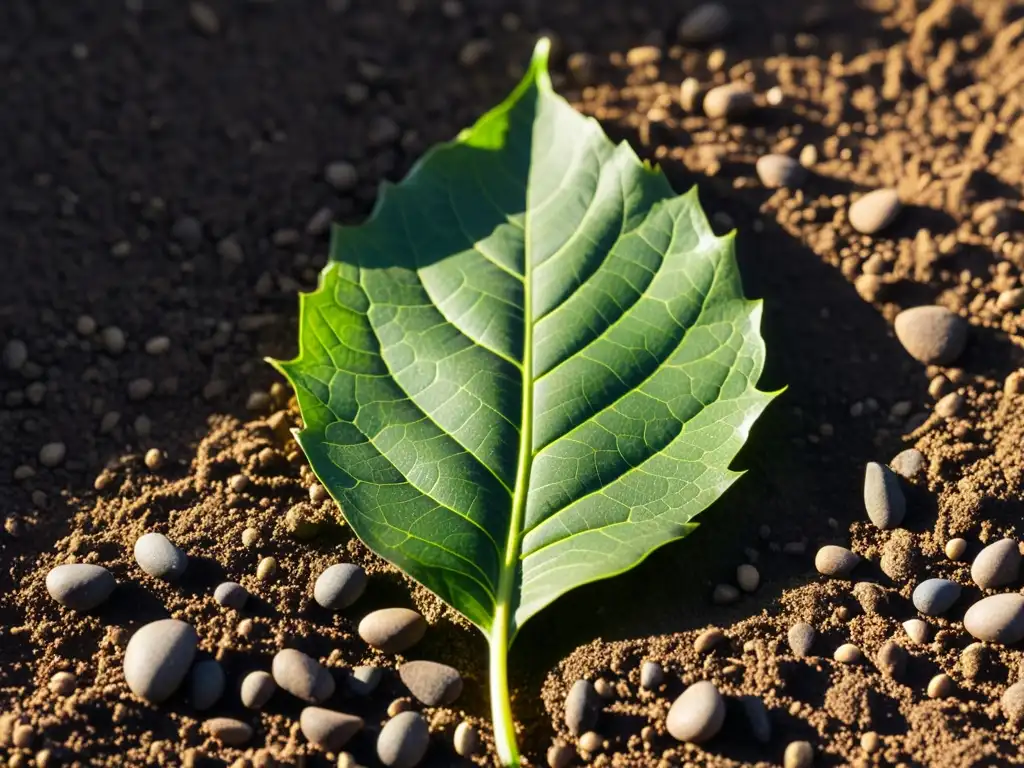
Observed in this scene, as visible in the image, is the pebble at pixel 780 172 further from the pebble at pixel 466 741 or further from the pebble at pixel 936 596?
the pebble at pixel 466 741

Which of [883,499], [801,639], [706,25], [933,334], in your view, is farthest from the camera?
[706,25]

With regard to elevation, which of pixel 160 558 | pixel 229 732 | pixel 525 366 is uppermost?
pixel 525 366

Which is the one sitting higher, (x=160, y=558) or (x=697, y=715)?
(x=160, y=558)

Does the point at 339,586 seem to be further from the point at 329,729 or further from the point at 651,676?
the point at 651,676

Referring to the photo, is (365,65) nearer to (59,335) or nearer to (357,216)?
(357,216)

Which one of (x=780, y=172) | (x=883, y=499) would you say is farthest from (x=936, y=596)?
(x=780, y=172)

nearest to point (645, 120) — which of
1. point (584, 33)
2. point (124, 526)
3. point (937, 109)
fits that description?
point (584, 33)

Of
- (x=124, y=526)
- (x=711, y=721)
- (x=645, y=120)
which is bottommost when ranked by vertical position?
(x=711, y=721)

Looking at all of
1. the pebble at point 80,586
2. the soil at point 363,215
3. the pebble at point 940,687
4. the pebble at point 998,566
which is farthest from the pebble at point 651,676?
the pebble at point 80,586
